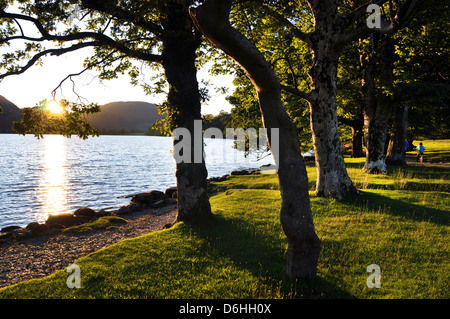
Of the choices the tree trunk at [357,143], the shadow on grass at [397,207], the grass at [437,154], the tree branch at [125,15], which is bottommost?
the shadow on grass at [397,207]

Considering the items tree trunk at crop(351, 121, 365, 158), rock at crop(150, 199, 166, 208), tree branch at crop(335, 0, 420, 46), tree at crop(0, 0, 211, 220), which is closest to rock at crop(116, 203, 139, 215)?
rock at crop(150, 199, 166, 208)

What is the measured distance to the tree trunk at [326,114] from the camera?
14023 mm

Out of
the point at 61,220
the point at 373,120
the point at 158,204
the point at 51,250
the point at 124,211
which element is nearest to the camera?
the point at 51,250

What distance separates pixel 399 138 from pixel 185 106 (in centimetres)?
2467

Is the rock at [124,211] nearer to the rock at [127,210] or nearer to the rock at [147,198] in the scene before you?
the rock at [127,210]

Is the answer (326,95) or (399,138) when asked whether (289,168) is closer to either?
(326,95)

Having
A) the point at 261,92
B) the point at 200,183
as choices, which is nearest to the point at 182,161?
the point at 200,183

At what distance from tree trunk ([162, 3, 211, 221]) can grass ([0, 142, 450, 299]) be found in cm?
103

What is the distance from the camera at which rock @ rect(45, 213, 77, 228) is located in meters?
18.7

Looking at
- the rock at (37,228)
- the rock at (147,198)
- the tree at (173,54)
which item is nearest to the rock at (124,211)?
the rock at (147,198)

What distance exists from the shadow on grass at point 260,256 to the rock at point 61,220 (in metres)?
12.7

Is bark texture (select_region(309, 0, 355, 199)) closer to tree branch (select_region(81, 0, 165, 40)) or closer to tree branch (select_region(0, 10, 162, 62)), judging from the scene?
tree branch (select_region(81, 0, 165, 40))

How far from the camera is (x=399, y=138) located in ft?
89.7

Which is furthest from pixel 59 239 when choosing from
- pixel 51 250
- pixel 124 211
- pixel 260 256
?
pixel 260 256
